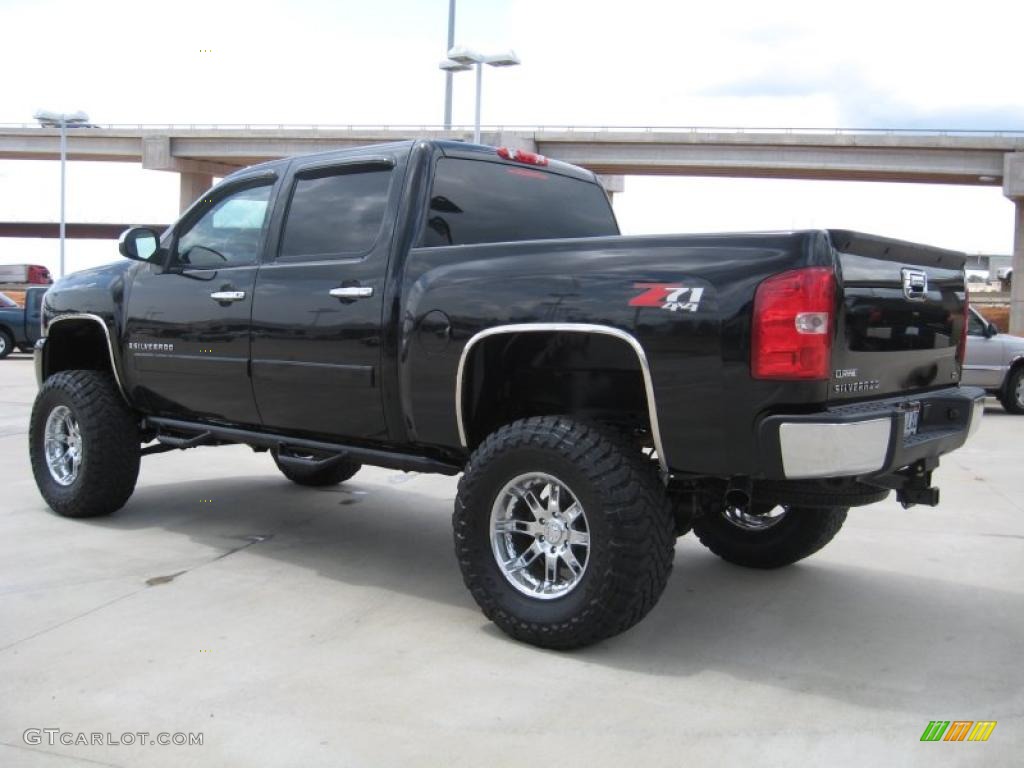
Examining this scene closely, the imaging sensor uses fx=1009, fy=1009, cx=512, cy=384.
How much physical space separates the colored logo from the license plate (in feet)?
3.44

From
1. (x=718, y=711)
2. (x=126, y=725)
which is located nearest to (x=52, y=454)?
(x=126, y=725)

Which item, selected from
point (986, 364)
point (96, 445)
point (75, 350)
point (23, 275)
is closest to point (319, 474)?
point (96, 445)

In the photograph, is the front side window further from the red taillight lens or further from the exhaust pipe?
the red taillight lens

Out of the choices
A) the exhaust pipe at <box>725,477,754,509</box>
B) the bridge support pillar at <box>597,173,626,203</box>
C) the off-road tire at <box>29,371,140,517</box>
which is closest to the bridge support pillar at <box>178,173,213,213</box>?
the bridge support pillar at <box>597,173,626,203</box>

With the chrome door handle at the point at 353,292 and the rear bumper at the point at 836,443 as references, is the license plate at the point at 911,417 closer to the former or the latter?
→ the rear bumper at the point at 836,443

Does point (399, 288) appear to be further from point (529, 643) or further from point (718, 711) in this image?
point (718, 711)

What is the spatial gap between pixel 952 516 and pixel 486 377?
13.2 feet

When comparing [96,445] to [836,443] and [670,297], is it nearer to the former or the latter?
[670,297]

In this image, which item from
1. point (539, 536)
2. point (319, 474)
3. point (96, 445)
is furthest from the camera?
point (319, 474)

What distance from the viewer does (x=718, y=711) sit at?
348 cm

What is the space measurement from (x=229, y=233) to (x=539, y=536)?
106 inches

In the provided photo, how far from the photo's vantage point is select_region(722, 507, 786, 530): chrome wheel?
5.21 metres

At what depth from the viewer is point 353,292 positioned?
4.65 m

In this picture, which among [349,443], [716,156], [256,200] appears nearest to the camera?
[349,443]
